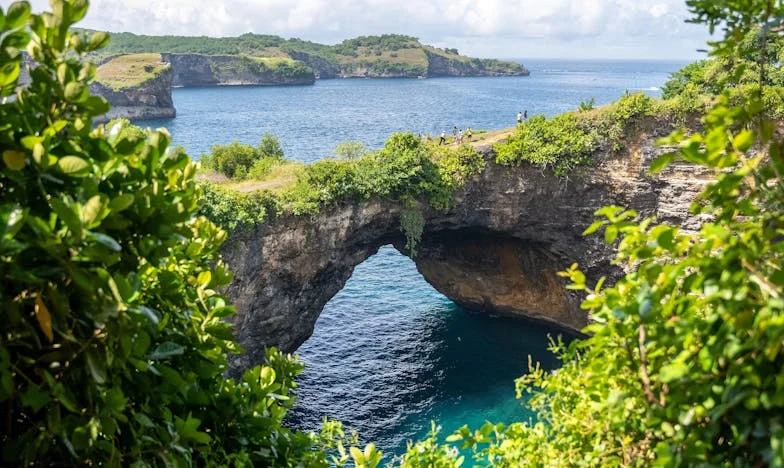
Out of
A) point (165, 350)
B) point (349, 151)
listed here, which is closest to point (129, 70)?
point (349, 151)

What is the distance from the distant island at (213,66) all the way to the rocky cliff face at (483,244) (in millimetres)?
78635

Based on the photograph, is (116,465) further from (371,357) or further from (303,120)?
(303,120)

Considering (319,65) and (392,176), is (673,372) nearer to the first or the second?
(392,176)

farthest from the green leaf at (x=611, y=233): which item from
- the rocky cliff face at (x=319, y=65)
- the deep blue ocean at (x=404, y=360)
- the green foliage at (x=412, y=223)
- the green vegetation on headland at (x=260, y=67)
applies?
the rocky cliff face at (x=319, y=65)

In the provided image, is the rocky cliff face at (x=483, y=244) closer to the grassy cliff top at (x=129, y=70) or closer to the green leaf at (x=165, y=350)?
the green leaf at (x=165, y=350)

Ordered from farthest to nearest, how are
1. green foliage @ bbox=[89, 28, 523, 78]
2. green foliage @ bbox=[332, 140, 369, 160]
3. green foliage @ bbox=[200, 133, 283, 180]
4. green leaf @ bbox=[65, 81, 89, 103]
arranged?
green foliage @ bbox=[89, 28, 523, 78] → green foliage @ bbox=[200, 133, 283, 180] → green foliage @ bbox=[332, 140, 369, 160] → green leaf @ bbox=[65, 81, 89, 103]

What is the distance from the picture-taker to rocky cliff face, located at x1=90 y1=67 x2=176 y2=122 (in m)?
99.8

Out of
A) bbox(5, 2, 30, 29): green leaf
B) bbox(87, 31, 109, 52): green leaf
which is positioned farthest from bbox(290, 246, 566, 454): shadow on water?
bbox(5, 2, 30, 29): green leaf

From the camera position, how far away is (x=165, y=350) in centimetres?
383

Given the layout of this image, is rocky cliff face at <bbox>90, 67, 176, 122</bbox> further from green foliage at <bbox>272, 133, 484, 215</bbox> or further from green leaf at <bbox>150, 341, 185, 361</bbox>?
green leaf at <bbox>150, 341, 185, 361</bbox>

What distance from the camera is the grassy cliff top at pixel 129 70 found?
103 metres

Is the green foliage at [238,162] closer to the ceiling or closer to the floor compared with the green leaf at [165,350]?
closer to the floor

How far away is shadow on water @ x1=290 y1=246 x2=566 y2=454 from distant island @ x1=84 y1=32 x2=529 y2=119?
7445cm

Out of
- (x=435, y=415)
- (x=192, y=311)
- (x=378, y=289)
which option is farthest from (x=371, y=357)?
(x=192, y=311)
